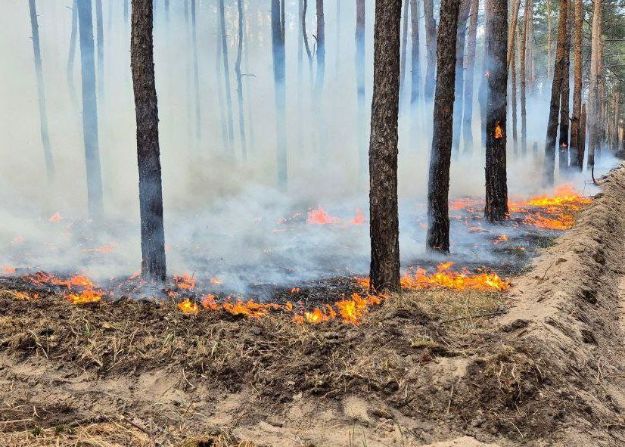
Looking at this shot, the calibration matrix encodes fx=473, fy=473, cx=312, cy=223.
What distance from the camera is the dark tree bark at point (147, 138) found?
284 inches

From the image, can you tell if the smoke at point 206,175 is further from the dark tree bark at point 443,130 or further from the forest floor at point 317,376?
the forest floor at point 317,376

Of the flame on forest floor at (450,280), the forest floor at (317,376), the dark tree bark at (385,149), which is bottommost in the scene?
the flame on forest floor at (450,280)

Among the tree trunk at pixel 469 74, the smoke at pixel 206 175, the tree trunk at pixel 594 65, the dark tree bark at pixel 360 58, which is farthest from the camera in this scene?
the dark tree bark at pixel 360 58

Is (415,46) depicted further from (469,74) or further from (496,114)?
(496,114)

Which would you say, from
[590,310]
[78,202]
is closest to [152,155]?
[590,310]

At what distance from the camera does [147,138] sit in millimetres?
7391

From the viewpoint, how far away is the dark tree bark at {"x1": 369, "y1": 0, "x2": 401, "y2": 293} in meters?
5.97

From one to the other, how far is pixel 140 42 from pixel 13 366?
4.91 m

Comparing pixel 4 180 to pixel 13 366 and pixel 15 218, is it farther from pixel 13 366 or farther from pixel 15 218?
pixel 13 366

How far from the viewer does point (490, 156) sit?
1207 centimetres

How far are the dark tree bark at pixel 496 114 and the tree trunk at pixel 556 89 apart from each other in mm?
7451


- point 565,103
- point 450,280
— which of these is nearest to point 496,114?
point 450,280

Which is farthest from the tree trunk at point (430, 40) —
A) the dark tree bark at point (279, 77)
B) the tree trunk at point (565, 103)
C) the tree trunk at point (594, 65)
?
the tree trunk at point (594, 65)

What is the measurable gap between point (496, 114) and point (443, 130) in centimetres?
342
